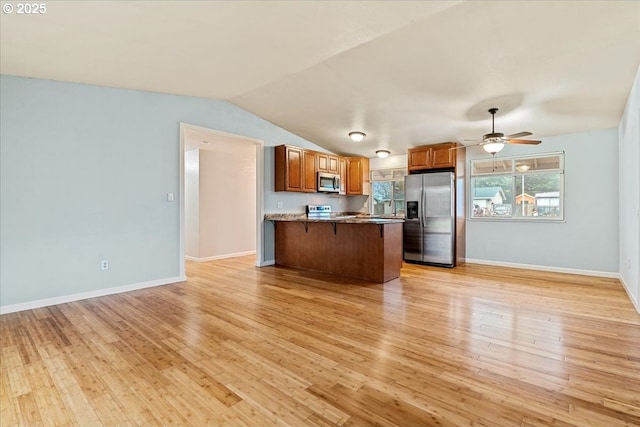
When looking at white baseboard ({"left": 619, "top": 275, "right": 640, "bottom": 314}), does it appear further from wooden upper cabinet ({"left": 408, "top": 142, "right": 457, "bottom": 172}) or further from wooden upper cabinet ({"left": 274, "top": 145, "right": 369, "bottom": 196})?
wooden upper cabinet ({"left": 274, "top": 145, "right": 369, "bottom": 196})

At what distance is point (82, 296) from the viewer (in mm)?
3961

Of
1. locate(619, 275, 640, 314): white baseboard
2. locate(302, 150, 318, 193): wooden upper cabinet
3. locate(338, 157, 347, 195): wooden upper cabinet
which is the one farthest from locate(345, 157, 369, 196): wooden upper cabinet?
locate(619, 275, 640, 314): white baseboard

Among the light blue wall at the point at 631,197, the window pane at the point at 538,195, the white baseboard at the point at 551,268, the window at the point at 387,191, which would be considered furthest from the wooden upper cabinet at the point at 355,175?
the light blue wall at the point at 631,197

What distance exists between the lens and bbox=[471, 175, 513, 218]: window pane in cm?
602

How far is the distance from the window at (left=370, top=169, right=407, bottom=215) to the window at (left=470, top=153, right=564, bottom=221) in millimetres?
1672

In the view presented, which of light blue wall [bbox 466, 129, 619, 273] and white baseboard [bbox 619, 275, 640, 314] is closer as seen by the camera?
white baseboard [bbox 619, 275, 640, 314]

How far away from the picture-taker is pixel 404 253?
21.3 feet

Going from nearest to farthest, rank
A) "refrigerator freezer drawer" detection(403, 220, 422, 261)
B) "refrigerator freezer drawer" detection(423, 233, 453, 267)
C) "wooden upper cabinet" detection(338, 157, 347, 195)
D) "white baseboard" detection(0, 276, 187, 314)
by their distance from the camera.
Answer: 1. "white baseboard" detection(0, 276, 187, 314)
2. "refrigerator freezer drawer" detection(423, 233, 453, 267)
3. "refrigerator freezer drawer" detection(403, 220, 422, 261)
4. "wooden upper cabinet" detection(338, 157, 347, 195)

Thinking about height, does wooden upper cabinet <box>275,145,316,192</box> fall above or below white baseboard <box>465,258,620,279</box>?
above

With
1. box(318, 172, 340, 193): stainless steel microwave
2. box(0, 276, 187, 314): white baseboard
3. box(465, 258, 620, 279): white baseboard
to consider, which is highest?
box(318, 172, 340, 193): stainless steel microwave

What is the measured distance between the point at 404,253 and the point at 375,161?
8.56ft

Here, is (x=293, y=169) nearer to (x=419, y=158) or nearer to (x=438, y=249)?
(x=419, y=158)

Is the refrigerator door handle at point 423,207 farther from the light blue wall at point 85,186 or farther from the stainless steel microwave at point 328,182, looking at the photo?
the light blue wall at point 85,186

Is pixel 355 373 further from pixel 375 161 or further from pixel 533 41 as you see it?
pixel 375 161
